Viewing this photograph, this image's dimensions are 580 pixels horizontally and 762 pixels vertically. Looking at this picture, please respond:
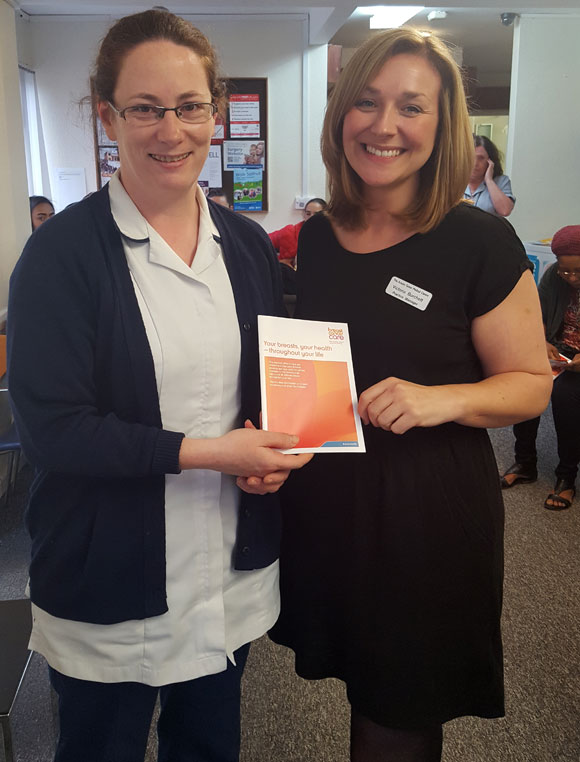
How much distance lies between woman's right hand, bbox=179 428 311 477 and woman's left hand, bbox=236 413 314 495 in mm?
34

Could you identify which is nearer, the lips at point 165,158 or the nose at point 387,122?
the lips at point 165,158

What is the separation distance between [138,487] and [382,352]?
0.52 meters

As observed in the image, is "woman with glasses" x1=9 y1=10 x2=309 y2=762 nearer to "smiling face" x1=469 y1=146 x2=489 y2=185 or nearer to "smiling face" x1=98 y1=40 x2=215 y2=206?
"smiling face" x1=98 y1=40 x2=215 y2=206

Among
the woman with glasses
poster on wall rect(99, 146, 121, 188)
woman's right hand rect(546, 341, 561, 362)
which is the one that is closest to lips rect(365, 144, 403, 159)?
the woman with glasses

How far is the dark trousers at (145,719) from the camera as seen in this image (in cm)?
121

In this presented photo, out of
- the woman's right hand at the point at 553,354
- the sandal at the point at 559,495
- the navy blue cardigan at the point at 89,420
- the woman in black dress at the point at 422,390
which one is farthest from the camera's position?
the woman's right hand at the point at 553,354

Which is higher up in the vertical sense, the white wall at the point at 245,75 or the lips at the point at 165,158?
the white wall at the point at 245,75

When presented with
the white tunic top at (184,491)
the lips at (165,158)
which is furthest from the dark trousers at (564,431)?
the lips at (165,158)

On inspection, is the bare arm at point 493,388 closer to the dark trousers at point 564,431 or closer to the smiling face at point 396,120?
the smiling face at point 396,120

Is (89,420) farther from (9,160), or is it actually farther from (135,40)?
(9,160)

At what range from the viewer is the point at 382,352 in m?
1.29

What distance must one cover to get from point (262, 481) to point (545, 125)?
5.82 metres

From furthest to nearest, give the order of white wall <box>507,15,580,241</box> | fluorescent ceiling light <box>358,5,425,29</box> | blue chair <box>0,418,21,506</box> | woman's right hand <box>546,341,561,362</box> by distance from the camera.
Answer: fluorescent ceiling light <box>358,5,425,29</box>
white wall <box>507,15,580,241</box>
woman's right hand <box>546,341,561,362</box>
blue chair <box>0,418,21,506</box>

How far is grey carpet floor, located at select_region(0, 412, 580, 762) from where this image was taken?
1927mm
